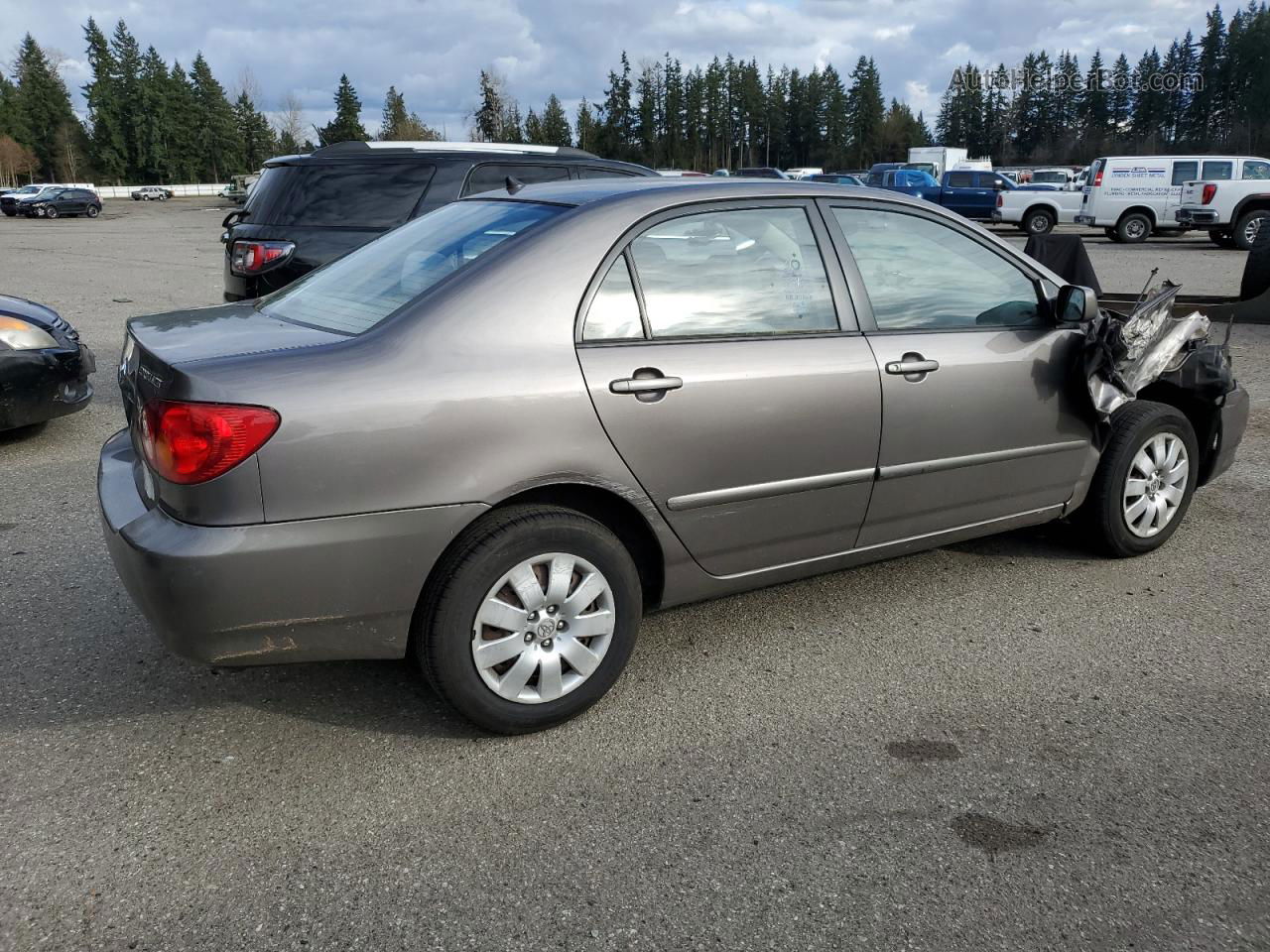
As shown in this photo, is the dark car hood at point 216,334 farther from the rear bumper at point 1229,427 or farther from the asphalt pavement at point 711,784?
the rear bumper at point 1229,427

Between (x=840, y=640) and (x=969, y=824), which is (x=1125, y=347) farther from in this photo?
(x=969, y=824)

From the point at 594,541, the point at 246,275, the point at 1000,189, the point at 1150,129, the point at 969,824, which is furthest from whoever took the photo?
the point at 1150,129

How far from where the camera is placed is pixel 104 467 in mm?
3293

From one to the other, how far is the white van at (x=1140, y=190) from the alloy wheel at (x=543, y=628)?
25416mm

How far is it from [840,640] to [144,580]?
2305 millimetres

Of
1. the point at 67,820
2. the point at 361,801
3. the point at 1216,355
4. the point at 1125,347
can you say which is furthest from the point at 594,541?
the point at 1216,355

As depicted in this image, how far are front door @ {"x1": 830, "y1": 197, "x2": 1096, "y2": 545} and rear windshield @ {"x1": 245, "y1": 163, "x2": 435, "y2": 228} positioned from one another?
4.35 m

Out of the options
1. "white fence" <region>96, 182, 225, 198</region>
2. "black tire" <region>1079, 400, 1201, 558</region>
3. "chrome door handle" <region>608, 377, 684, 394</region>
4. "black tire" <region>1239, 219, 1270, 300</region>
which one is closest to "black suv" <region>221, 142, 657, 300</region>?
"black tire" <region>1079, 400, 1201, 558</region>

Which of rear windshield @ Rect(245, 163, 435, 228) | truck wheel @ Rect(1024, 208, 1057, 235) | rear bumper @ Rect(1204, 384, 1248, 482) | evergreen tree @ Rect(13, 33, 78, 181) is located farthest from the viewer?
evergreen tree @ Rect(13, 33, 78, 181)

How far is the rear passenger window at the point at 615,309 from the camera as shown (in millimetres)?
3080

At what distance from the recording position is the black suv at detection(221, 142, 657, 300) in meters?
6.99

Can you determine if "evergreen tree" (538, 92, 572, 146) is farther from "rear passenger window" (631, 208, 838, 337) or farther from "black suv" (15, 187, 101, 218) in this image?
"rear passenger window" (631, 208, 838, 337)

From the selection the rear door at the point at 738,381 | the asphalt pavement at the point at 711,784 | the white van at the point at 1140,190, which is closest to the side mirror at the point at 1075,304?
the rear door at the point at 738,381

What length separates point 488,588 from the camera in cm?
288
